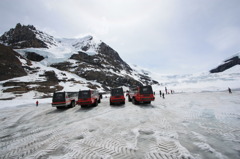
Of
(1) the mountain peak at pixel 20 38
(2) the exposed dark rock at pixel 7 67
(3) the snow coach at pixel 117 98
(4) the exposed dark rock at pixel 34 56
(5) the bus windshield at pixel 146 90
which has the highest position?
(1) the mountain peak at pixel 20 38

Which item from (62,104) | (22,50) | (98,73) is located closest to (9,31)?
(22,50)

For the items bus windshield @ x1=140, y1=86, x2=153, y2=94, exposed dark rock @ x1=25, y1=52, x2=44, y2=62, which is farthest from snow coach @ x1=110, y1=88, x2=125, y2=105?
exposed dark rock @ x1=25, y1=52, x2=44, y2=62

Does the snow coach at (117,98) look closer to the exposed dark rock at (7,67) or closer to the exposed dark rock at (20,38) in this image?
the exposed dark rock at (7,67)

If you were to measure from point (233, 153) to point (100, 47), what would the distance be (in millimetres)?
174128

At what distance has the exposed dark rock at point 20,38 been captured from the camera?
10188 centimetres

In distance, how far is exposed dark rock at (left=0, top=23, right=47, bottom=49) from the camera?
101875 millimetres

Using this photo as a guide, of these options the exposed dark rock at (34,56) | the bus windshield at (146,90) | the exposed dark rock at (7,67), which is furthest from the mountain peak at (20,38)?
the bus windshield at (146,90)

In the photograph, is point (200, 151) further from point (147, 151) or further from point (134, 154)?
point (134, 154)

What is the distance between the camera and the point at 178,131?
5.24 metres

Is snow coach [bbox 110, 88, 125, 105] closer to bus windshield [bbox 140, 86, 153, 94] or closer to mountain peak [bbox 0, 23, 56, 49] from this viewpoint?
bus windshield [bbox 140, 86, 153, 94]

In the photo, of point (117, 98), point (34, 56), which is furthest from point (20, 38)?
point (117, 98)

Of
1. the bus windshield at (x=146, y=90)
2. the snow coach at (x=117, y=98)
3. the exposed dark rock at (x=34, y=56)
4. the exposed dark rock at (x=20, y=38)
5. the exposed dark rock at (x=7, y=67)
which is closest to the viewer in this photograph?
the bus windshield at (x=146, y=90)

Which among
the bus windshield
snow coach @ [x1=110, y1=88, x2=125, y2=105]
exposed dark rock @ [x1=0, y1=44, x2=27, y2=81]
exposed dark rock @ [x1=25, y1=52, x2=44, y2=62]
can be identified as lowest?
snow coach @ [x1=110, y1=88, x2=125, y2=105]

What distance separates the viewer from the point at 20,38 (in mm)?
107562
